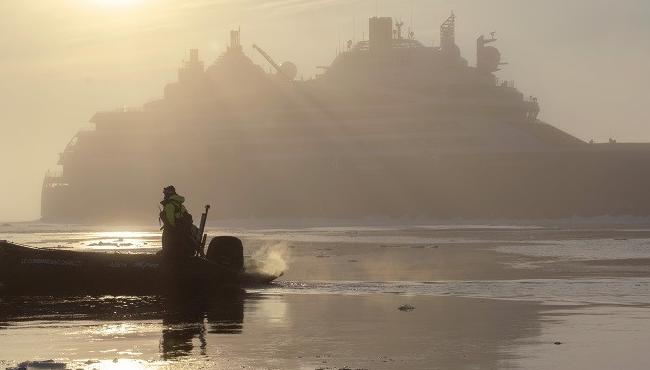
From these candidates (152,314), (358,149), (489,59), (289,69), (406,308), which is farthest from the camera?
(289,69)

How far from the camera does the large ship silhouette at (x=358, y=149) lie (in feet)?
353

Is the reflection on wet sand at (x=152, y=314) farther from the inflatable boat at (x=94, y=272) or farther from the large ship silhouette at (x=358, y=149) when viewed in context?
the large ship silhouette at (x=358, y=149)

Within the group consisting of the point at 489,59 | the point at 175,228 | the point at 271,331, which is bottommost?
the point at 271,331

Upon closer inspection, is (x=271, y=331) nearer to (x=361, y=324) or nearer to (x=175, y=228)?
(x=361, y=324)

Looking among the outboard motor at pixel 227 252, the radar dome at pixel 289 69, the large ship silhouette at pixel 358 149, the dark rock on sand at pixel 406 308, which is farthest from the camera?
the radar dome at pixel 289 69

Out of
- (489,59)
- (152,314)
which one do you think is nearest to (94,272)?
(152,314)

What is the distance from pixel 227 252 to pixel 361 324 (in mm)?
7032

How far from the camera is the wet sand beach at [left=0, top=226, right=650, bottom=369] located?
14.8 metres

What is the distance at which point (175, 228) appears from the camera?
2344 cm

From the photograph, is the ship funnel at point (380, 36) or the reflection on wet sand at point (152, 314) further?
the ship funnel at point (380, 36)

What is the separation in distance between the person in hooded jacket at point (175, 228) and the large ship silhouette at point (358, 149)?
8300 centimetres

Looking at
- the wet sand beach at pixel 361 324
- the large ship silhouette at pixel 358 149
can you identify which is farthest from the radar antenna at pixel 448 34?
the wet sand beach at pixel 361 324

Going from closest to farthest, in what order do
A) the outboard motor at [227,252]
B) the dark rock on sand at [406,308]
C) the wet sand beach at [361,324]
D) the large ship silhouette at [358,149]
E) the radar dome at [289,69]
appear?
the wet sand beach at [361,324] → the dark rock on sand at [406,308] → the outboard motor at [227,252] → the large ship silhouette at [358,149] → the radar dome at [289,69]

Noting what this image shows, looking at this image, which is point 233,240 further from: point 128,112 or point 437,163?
point 128,112
